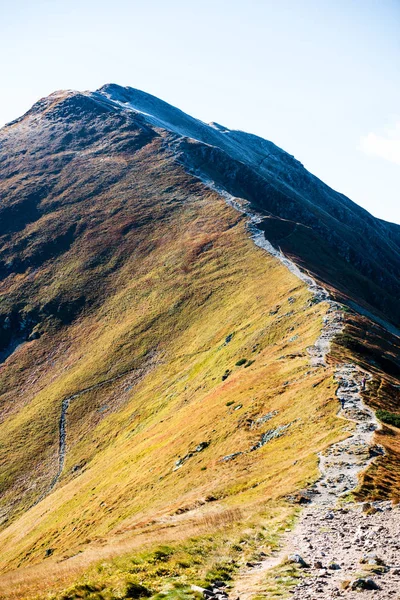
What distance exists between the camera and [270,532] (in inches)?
834

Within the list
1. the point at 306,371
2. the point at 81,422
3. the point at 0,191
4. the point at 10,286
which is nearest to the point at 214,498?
the point at 306,371

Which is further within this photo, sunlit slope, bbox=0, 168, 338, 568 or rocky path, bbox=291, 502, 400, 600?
sunlit slope, bbox=0, 168, 338, 568

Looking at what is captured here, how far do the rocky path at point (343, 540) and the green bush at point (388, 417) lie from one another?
585mm

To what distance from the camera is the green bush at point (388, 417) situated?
3603cm

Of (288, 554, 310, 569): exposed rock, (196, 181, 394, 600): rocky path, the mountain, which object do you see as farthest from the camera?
the mountain

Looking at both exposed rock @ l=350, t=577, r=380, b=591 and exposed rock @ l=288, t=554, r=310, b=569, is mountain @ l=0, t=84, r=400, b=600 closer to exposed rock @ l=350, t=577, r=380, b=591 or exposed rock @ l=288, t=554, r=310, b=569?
exposed rock @ l=288, t=554, r=310, b=569

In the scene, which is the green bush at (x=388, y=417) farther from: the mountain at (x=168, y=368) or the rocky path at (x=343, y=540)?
the rocky path at (x=343, y=540)

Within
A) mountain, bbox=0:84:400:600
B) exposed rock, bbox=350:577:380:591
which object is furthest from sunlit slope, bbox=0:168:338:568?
exposed rock, bbox=350:577:380:591

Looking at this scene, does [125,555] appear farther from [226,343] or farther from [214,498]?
[226,343]

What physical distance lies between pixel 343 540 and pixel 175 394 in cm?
5729

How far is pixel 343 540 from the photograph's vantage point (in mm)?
18984

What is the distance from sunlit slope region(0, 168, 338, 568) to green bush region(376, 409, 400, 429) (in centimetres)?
364

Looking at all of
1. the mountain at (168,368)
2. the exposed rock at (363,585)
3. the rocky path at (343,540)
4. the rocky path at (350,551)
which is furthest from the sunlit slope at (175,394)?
the exposed rock at (363,585)

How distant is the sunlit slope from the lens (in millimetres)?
38312
